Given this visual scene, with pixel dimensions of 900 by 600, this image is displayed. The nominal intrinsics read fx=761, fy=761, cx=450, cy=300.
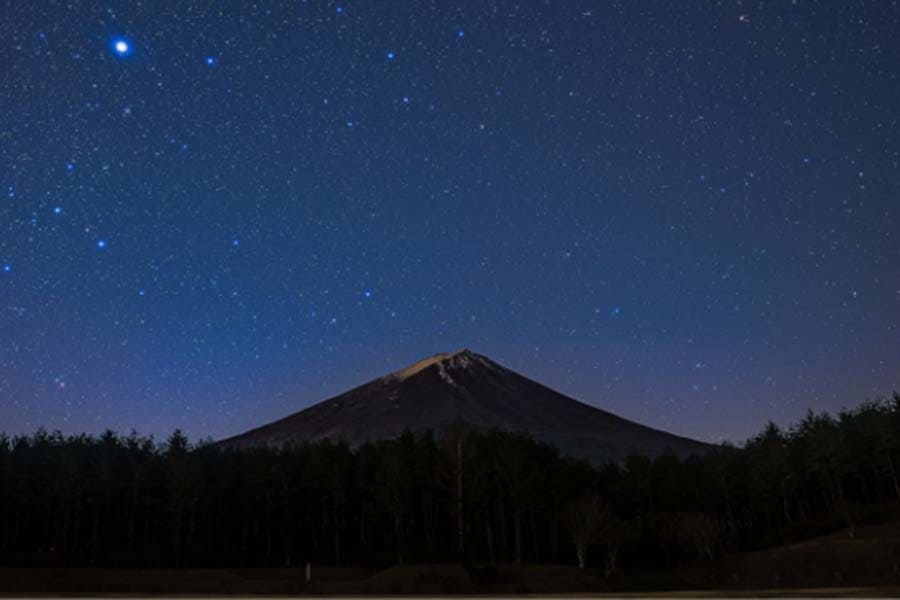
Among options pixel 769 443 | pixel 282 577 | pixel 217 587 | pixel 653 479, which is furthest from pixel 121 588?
pixel 769 443

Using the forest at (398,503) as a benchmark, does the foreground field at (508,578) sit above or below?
below

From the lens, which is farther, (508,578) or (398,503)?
(398,503)

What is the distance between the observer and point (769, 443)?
87.1m

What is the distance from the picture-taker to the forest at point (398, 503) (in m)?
68.3

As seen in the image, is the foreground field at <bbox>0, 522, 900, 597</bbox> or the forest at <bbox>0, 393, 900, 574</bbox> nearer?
the foreground field at <bbox>0, 522, 900, 597</bbox>

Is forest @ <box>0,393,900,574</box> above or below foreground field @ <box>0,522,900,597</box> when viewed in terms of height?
above

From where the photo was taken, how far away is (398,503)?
7012 cm

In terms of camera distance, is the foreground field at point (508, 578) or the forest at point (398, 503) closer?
the foreground field at point (508, 578)

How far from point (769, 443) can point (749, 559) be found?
91.0 feet

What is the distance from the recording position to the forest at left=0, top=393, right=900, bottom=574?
2689 inches

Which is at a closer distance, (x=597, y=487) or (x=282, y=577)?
(x=282, y=577)

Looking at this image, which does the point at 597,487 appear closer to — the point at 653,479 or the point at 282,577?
the point at 653,479

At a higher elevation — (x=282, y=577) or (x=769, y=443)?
(x=769, y=443)

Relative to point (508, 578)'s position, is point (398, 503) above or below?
above
